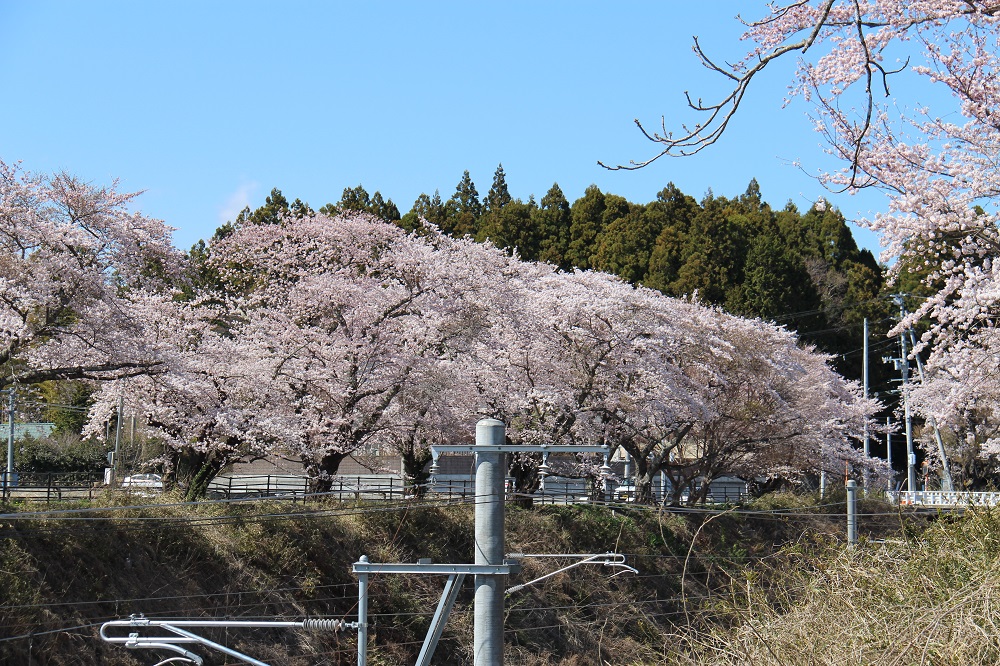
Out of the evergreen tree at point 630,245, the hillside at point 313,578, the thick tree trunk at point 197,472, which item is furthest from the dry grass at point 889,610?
the evergreen tree at point 630,245

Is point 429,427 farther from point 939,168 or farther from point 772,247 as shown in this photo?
point 772,247

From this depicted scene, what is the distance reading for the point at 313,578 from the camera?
21.8 meters

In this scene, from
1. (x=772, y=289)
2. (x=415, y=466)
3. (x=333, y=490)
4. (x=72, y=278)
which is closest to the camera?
(x=72, y=278)

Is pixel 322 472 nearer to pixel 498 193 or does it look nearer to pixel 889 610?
pixel 889 610

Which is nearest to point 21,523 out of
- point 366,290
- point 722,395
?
point 366,290

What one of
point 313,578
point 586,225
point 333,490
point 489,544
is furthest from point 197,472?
point 586,225

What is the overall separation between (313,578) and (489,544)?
13862mm

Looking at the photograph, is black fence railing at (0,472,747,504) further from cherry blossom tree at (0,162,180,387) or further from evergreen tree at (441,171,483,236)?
evergreen tree at (441,171,483,236)

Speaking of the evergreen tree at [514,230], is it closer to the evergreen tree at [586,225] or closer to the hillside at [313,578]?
the evergreen tree at [586,225]

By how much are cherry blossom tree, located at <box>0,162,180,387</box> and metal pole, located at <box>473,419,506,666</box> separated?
10.9 metres

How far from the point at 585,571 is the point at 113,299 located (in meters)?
15.3

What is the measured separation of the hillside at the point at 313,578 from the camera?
17.5 meters

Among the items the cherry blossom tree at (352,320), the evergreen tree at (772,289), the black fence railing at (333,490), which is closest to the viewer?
the black fence railing at (333,490)

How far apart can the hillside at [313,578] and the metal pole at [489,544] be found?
566 cm
